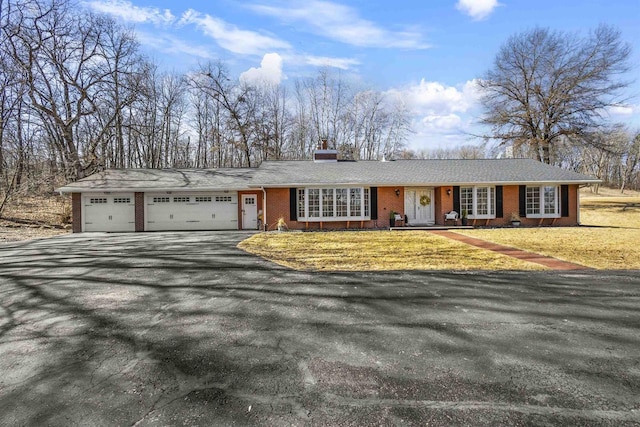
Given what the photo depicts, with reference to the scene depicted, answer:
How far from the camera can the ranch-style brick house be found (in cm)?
1673

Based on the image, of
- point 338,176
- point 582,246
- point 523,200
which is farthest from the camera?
point 338,176

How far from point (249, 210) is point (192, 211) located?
9.75 ft

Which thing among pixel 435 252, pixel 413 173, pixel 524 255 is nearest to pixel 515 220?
pixel 413 173

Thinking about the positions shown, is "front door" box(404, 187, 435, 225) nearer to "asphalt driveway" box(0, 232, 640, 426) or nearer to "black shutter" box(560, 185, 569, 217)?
"black shutter" box(560, 185, 569, 217)

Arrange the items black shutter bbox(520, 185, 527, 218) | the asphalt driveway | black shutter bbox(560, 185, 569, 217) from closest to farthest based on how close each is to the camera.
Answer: the asphalt driveway, black shutter bbox(520, 185, 527, 218), black shutter bbox(560, 185, 569, 217)

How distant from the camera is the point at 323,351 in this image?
3494 millimetres

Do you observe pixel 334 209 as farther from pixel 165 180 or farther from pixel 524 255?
pixel 165 180

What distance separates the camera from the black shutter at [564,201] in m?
17.1

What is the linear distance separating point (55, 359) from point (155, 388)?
1.40m

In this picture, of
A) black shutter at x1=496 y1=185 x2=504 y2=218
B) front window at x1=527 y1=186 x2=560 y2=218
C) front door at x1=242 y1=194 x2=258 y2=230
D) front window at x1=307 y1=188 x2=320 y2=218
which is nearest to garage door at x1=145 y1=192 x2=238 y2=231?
front door at x1=242 y1=194 x2=258 y2=230

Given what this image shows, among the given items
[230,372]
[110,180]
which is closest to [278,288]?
[230,372]

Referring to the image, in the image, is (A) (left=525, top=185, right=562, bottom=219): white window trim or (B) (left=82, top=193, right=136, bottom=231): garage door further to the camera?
(B) (left=82, top=193, right=136, bottom=231): garage door

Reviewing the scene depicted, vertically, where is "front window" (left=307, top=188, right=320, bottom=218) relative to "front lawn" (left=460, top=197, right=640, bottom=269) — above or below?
above

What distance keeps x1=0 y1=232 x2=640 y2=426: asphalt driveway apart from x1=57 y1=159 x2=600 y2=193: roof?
1057 cm
